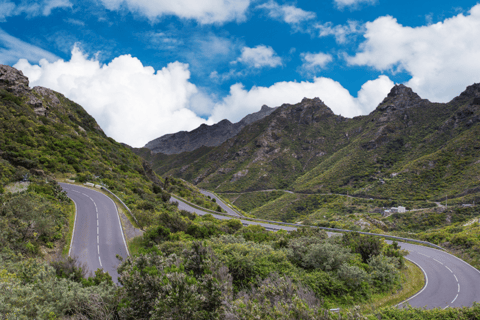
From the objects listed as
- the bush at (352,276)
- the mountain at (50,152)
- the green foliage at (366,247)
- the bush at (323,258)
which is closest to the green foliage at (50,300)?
the bush at (323,258)

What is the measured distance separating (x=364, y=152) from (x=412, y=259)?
78560mm

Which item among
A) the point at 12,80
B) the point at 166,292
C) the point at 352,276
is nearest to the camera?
the point at 166,292

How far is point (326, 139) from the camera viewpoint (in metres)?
127

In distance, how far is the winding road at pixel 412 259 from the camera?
10.8 metres

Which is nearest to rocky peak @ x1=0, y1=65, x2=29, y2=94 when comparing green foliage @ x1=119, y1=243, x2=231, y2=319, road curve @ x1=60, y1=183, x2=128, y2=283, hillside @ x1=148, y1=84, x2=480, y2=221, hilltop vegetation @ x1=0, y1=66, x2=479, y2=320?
hilltop vegetation @ x1=0, y1=66, x2=479, y2=320

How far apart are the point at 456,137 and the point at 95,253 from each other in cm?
8652

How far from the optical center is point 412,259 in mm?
15977

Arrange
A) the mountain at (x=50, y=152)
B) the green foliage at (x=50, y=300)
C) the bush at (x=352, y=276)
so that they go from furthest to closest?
the mountain at (x=50, y=152), the bush at (x=352, y=276), the green foliage at (x=50, y=300)

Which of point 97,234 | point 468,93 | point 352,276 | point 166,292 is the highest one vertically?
point 468,93

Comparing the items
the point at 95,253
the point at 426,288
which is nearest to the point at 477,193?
the point at 426,288

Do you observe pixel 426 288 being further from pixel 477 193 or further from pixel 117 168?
pixel 477 193

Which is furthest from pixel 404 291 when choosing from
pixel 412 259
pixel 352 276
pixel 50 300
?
pixel 50 300

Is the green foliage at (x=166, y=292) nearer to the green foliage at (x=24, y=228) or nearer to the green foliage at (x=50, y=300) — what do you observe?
the green foliage at (x=50, y=300)

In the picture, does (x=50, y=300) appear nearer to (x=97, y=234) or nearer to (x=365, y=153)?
(x=97, y=234)
